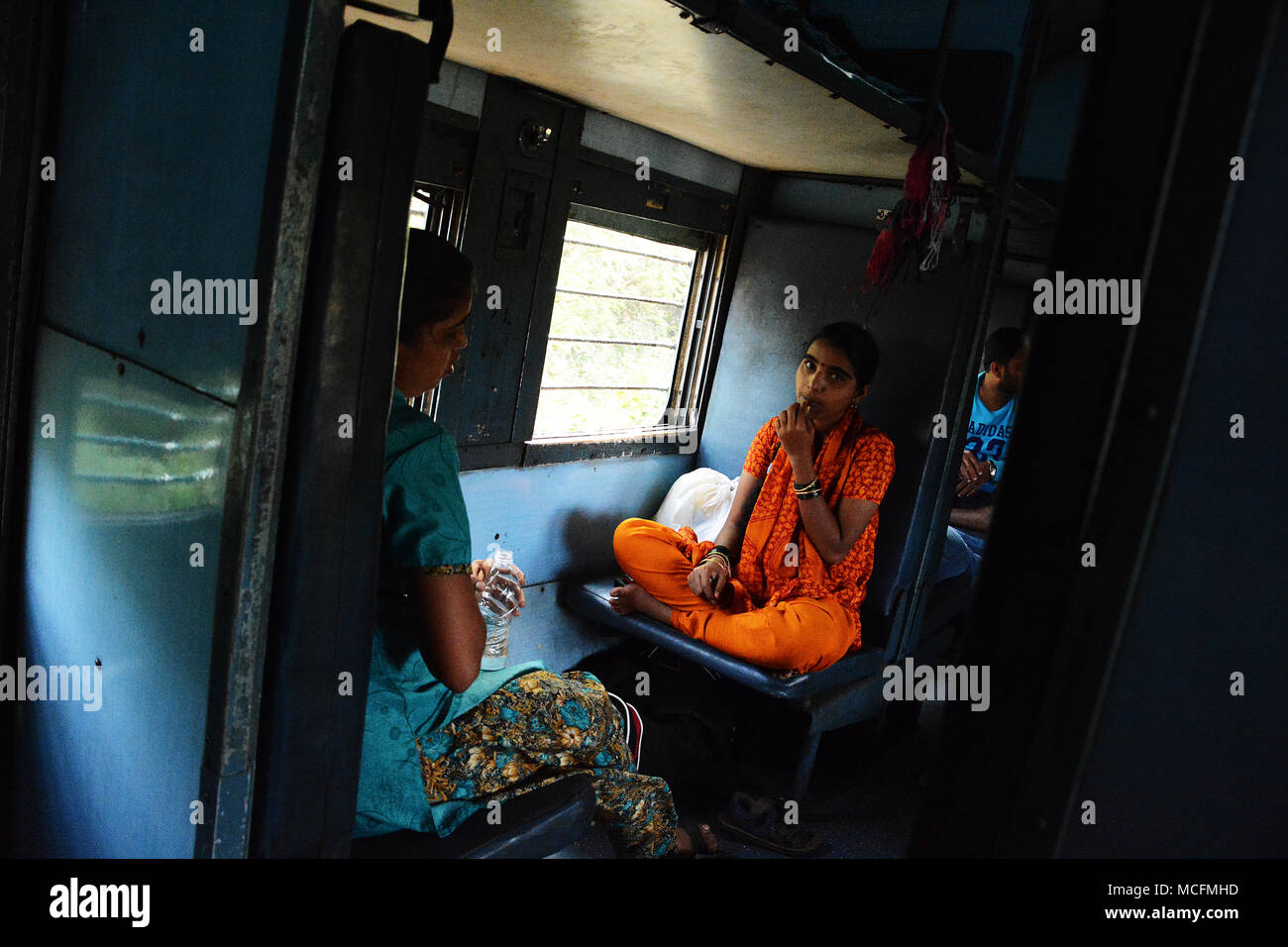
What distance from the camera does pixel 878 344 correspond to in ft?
13.9

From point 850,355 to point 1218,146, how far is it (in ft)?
9.40

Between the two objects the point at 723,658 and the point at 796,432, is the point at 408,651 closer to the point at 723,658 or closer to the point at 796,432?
the point at 723,658

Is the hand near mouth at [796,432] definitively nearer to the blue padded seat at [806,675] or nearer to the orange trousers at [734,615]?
the orange trousers at [734,615]

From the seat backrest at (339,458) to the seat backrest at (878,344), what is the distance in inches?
114

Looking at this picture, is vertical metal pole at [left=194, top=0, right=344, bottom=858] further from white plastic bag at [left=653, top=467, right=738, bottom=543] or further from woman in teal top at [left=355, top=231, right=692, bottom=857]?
white plastic bag at [left=653, top=467, right=738, bottom=543]

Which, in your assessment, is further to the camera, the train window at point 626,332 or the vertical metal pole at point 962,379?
the train window at point 626,332

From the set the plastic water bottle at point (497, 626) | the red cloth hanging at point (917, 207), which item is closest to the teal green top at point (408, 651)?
the plastic water bottle at point (497, 626)

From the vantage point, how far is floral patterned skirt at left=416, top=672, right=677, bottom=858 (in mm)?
2023

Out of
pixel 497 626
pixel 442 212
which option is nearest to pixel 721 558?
pixel 497 626

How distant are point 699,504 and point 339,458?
3243mm

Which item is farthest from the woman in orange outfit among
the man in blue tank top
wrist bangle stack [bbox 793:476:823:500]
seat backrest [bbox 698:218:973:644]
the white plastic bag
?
the man in blue tank top

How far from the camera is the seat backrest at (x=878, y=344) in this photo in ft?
13.0
